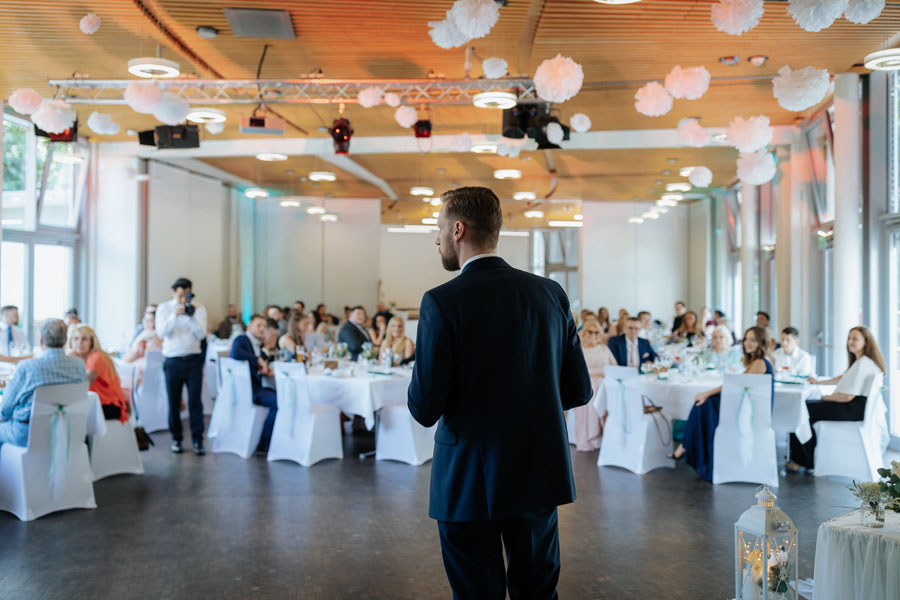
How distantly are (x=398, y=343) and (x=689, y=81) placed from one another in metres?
4.12

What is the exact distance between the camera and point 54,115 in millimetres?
8758

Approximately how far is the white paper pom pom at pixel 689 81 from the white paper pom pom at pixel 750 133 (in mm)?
1606

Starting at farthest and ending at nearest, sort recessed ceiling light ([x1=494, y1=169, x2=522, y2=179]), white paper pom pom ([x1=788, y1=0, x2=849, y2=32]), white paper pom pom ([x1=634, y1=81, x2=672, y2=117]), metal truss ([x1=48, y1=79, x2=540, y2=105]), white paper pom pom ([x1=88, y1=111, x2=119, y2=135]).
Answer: recessed ceiling light ([x1=494, y1=169, x2=522, y2=179]) → white paper pom pom ([x1=88, y1=111, x2=119, y2=135]) → metal truss ([x1=48, y1=79, x2=540, y2=105]) → white paper pom pom ([x1=634, y1=81, x2=672, y2=117]) → white paper pom pom ([x1=788, y1=0, x2=849, y2=32])

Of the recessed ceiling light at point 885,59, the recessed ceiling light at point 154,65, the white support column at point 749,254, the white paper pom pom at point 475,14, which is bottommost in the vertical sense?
the white support column at point 749,254

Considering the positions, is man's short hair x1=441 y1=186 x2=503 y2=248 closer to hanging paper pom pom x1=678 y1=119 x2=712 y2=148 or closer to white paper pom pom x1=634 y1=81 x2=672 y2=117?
white paper pom pom x1=634 y1=81 x2=672 y2=117

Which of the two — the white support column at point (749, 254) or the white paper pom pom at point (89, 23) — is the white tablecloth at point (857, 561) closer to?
the white paper pom pom at point (89, 23)

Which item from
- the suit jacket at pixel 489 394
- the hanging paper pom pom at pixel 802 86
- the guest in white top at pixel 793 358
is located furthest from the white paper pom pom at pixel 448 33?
the guest in white top at pixel 793 358

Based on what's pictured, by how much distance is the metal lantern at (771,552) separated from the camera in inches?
130

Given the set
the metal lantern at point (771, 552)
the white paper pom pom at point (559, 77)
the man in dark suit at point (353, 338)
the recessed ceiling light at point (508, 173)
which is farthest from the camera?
the recessed ceiling light at point (508, 173)

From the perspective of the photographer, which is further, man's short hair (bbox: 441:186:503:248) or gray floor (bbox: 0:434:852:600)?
gray floor (bbox: 0:434:852:600)

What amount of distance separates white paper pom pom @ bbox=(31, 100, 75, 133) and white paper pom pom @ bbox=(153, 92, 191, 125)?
127cm

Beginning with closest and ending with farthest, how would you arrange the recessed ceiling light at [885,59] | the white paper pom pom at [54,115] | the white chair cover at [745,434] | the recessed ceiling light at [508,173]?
the recessed ceiling light at [885,59] → the white chair cover at [745,434] → the white paper pom pom at [54,115] → the recessed ceiling light at [508,173]

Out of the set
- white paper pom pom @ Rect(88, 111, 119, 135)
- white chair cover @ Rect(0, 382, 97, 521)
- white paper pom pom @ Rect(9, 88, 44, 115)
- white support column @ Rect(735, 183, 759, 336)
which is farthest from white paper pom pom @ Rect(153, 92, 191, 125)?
white support column @ Rect(735, 183, 759, 336)

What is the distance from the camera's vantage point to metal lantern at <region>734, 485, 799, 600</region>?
3.29 metres
